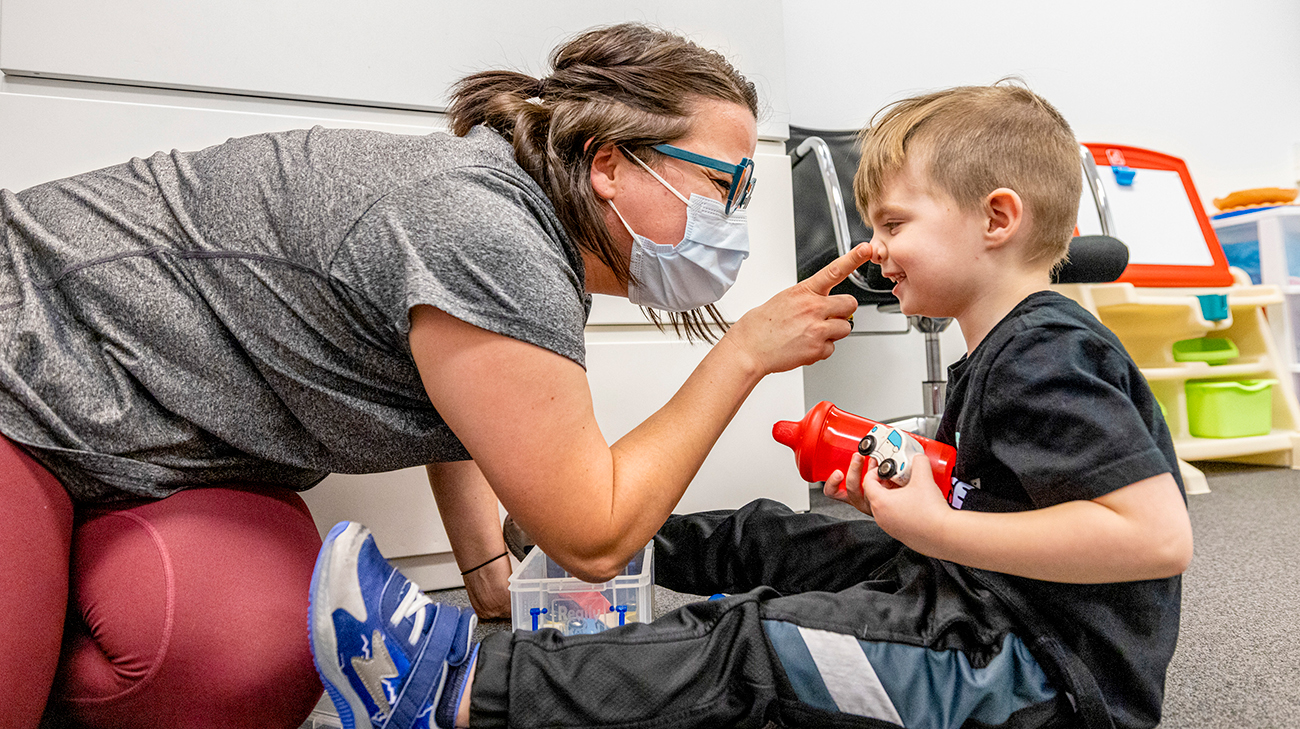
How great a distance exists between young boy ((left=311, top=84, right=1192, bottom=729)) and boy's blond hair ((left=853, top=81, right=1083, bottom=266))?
0.07 ft

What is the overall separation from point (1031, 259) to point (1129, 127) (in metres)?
2.08

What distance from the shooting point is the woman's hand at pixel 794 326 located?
717mm

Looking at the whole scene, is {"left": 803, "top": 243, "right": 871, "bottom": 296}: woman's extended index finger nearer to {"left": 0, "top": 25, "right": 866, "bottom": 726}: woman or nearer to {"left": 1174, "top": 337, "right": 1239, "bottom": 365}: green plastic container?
{"left": 0, "top": 25, "right": 866, "bottom": 726}: woman

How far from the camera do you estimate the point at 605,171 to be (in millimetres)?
736

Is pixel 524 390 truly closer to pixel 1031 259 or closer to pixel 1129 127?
pixel 1031 259

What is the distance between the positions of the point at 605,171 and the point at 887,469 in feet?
1.23

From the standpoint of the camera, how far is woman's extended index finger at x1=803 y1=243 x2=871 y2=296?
0.70m

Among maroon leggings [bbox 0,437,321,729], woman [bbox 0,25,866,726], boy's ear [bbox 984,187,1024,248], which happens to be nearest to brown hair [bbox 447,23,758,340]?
woman [bbox 0,25,866,726]

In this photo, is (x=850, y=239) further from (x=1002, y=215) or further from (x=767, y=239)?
(x=1002, y=215)

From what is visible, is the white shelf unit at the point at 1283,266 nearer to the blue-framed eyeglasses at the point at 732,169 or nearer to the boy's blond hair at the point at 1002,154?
the boy's blond hair at the point at 1002,154

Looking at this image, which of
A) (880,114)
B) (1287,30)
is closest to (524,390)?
(880,114)

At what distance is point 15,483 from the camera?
56cm

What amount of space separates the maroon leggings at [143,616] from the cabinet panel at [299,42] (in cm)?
59

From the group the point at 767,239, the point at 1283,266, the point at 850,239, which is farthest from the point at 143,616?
the point at 1283,266
